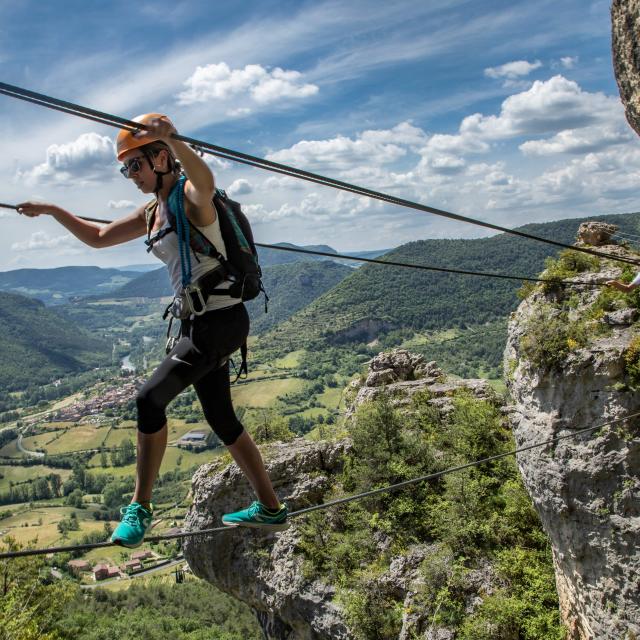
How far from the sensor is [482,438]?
1842 centimetres

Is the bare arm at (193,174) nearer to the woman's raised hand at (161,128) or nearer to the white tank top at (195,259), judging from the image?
the woman's raised hand at (161,128)

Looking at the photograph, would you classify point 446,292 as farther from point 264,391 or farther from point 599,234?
point 599,234

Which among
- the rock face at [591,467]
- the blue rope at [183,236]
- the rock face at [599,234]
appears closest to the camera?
the blue rope at [183,236]

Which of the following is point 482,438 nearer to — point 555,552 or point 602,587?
point 555,552

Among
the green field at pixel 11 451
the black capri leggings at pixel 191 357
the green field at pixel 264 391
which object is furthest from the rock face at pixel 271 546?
the green field at pixel 11 451

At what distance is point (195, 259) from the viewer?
3.50 m

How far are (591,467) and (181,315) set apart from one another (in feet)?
26.5

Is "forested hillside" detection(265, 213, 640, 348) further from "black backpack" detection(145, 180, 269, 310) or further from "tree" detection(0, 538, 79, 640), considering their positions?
"black backpack" detection(145, 180, 269, 310)

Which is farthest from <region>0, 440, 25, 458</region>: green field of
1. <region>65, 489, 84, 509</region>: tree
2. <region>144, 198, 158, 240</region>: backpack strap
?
<region>144, 198, 158, 240</region>: backpack strap

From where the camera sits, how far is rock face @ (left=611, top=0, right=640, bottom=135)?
624 centimetres

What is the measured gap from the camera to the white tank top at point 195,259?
347 centimetres

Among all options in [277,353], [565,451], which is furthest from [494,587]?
[277,353]

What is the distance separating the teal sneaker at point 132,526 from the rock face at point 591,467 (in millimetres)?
7841

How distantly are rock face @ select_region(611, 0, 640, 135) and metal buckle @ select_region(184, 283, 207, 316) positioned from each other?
19.6 feet
